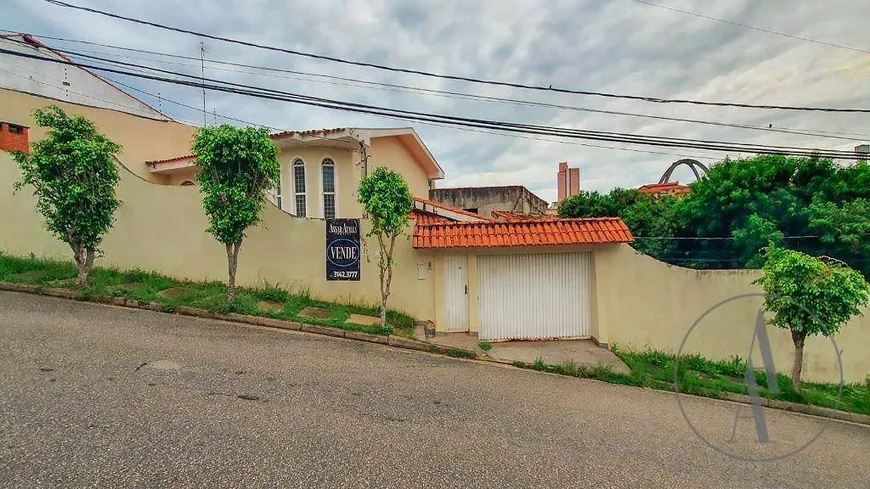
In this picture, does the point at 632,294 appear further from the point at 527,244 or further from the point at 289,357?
the point at 289,357

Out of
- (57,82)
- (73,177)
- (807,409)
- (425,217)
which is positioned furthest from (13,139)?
(807,409)

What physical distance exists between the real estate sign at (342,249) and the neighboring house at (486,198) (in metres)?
11.3

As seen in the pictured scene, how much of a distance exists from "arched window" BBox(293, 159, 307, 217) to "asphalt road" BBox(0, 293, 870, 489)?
514 cm

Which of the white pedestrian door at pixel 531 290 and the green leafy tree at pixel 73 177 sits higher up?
the green leafy tree at pixel 73 177

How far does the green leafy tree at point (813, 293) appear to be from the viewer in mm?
5746

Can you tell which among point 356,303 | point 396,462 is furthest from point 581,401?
point 356,303

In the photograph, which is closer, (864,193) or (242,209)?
(242,209)

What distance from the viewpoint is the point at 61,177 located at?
701 centimetres

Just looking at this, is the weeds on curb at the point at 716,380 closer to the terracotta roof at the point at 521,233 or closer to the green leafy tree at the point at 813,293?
the green leafy tree at the point at 813,293

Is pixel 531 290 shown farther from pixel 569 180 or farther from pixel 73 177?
pixel 569 180

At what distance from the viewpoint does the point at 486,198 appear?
65.4 ft

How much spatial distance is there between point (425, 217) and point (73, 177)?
7398mm

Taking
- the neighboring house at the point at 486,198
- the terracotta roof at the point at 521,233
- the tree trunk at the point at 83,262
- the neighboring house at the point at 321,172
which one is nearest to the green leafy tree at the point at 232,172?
the neighboring house at the point at 321,172

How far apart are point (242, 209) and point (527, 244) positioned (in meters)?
5.83
